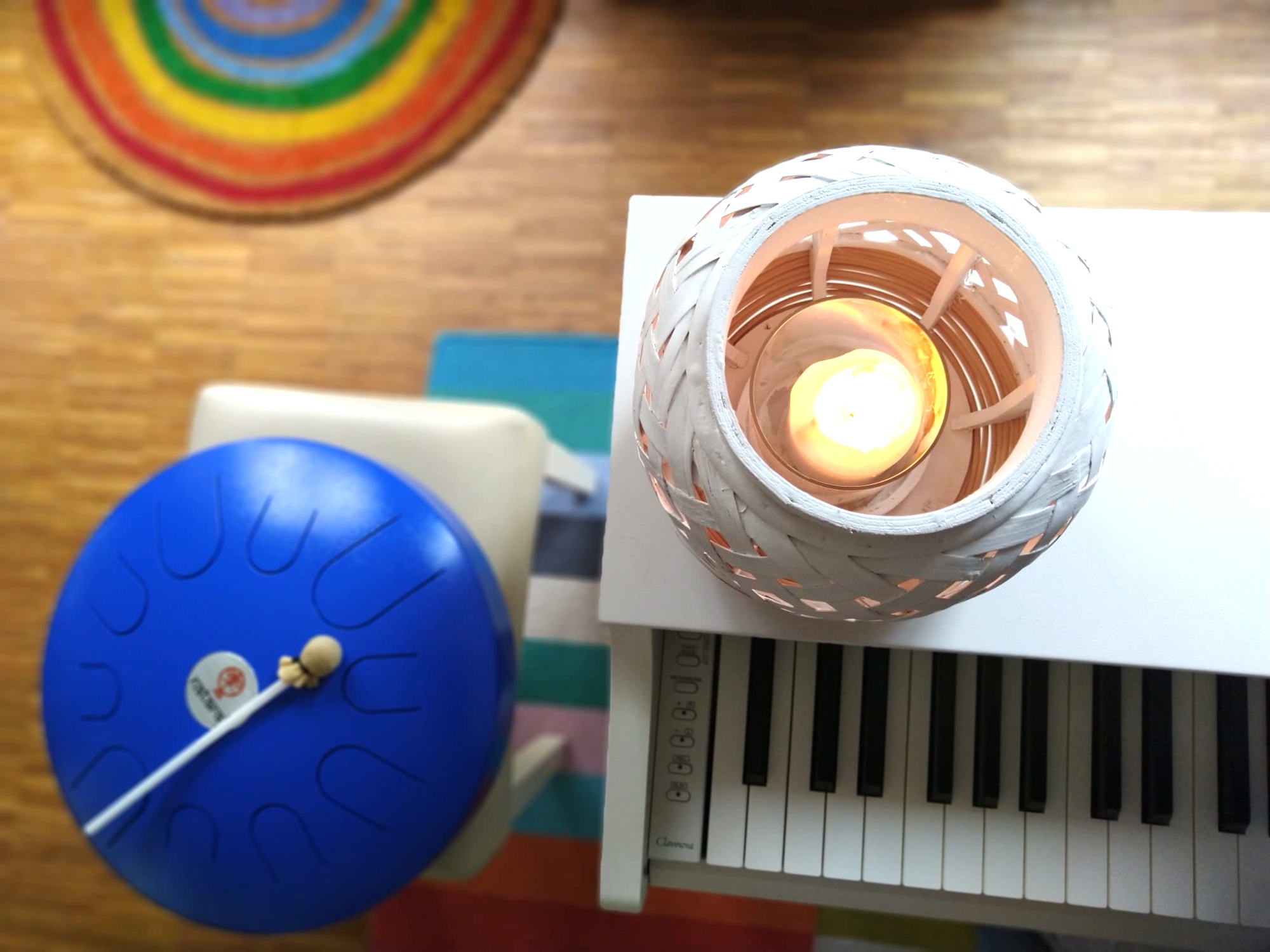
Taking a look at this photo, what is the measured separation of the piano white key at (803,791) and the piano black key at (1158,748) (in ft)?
1.05

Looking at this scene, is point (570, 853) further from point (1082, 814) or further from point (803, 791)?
point (1082, 814)

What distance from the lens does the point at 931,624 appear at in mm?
777

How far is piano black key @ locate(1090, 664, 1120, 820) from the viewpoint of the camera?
35.8 inches

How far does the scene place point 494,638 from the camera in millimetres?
1023

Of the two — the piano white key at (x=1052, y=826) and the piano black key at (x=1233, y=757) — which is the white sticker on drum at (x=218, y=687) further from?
the piano black key at (x=1233, y=757)

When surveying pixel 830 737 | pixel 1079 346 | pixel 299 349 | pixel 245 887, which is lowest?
pixel 245 887

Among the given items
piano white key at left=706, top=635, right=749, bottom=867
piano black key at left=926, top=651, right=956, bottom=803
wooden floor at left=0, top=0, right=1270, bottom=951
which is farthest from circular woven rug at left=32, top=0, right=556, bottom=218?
piano black key at left=926, top=651, right=956, bottom=803

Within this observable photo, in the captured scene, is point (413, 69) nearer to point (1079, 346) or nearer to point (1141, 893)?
point (1079, 346)

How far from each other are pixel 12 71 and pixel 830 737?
7.28ft

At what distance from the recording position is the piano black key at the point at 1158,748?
0.91 meters

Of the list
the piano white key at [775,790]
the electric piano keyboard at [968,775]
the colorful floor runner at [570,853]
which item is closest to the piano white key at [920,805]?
the electric piano keyboard at [968,775]

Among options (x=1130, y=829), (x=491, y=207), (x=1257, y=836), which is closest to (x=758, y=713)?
(x=1130, y=829)

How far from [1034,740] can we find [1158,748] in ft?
0.39

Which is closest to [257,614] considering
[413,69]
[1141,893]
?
[1141,893]
